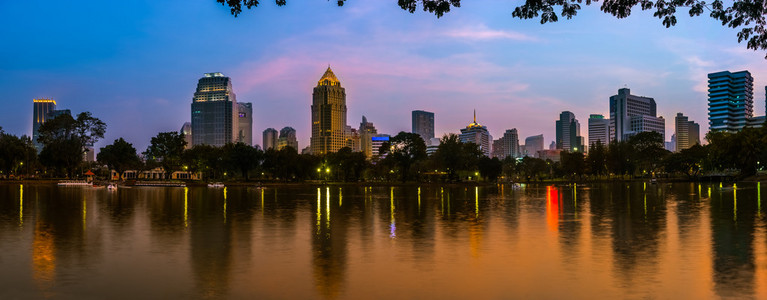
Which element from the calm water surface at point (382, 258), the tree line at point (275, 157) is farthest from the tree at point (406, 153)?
the calm water surface at point (382, 258)

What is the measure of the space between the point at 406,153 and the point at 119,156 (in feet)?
217

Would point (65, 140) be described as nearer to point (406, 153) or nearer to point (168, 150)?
point (168, 150)

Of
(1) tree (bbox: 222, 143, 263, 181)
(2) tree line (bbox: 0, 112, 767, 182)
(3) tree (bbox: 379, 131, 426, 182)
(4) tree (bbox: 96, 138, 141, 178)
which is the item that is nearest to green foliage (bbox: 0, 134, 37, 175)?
(2) tree line (bbox: 0, 112, 767, 182)

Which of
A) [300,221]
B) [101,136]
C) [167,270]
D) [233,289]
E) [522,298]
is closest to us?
[522,298]

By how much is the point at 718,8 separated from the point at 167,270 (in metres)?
15.2

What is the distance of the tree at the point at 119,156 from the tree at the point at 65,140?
4144 millimetres

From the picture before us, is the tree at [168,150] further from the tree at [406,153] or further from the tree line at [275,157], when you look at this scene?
the tree at [406,153]

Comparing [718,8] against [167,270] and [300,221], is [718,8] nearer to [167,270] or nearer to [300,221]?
[167,270]

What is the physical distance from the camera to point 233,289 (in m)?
12.7

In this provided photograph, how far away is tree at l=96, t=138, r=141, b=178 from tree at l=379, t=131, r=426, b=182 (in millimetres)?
60801

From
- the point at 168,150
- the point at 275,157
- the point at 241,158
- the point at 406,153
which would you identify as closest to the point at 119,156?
the point at 168,150

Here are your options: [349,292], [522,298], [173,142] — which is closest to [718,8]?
[522,298]

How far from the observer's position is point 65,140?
12169cm

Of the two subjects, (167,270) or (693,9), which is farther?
(167,270)
